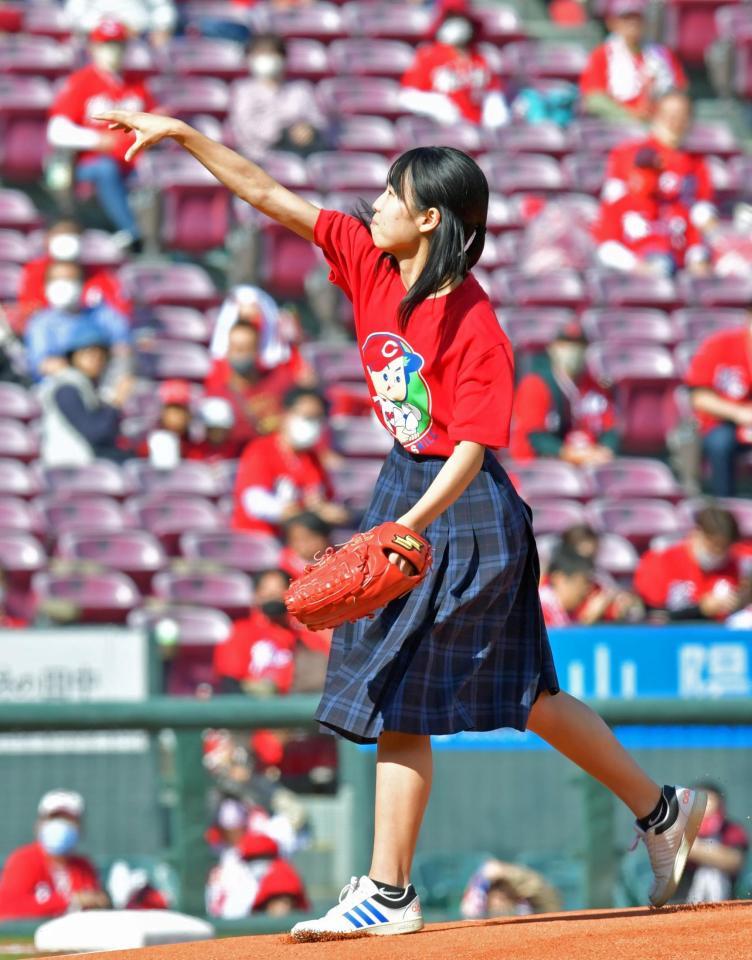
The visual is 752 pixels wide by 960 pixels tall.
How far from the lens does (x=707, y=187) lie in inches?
419

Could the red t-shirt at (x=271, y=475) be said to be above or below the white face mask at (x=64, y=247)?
below

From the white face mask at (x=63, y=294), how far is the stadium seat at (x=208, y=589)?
1.71 meters

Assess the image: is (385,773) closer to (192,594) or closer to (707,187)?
(192,594)

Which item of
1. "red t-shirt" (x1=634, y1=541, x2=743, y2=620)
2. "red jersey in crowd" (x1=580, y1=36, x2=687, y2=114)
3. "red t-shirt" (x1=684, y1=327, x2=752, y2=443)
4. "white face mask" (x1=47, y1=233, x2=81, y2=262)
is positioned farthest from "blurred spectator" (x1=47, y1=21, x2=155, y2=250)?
"red t-shirt" (x1=634, y1=541, x2=743, y2=620)

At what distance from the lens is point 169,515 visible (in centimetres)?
816

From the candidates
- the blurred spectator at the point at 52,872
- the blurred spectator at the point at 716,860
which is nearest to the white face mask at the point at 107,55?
the blurred spectator at the point at 52,872

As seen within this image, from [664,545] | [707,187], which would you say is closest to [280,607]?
[664,545]

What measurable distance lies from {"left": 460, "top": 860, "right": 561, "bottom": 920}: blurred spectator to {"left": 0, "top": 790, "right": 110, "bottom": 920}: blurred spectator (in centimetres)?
104

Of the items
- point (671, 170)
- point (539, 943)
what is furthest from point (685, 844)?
point (671, 170)

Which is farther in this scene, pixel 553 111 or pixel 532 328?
pixel 553 111

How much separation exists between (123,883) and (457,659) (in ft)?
6.43

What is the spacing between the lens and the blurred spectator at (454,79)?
1121 cm

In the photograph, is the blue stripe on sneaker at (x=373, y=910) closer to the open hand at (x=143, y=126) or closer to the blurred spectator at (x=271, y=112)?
the open hand at (x=143, y=126)

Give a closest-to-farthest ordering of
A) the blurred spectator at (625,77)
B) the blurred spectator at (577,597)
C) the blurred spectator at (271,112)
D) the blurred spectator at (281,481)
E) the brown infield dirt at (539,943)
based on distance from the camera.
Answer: the brown infield dirt at (539,943)
the blurred spectator at (577,597)
the blurred spectator at (281,481)
the blurred spectator at (271,112)
the blurred spectator at (625,77)
